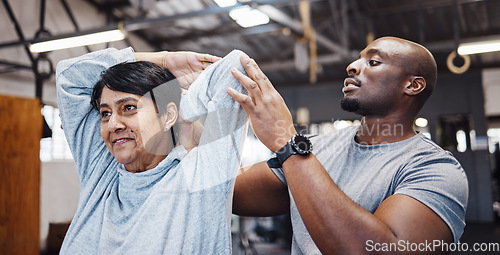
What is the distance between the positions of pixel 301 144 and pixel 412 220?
0.28 m

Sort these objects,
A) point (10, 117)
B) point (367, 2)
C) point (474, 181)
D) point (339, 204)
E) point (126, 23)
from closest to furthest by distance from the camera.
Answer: point (339, 204)
point (10, 117)
point (126, 23)
point (367, 2)
point (474, 181)

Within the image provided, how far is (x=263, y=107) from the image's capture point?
2.82 feet

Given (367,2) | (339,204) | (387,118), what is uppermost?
(367,2)

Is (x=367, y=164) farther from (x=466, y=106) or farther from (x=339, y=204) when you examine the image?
(x=466, y=106)

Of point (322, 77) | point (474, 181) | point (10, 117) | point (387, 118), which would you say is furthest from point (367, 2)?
point (387, 118)

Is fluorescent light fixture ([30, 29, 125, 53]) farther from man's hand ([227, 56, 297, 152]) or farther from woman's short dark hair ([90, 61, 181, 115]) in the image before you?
man's hand ([227, 56, 297, 152])

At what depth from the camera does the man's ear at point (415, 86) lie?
1067 millimetres

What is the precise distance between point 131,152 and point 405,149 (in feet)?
2.26

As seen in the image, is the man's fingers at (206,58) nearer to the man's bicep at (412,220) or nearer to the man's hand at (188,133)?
the man's hand at (188,133)

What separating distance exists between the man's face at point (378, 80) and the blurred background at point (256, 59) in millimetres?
215

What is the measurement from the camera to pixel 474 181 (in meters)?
8.15

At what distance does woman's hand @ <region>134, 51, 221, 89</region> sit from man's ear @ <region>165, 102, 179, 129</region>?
0.21 feet

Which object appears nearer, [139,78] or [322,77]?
[139,78]

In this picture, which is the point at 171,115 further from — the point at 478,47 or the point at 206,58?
the point at 478,47
